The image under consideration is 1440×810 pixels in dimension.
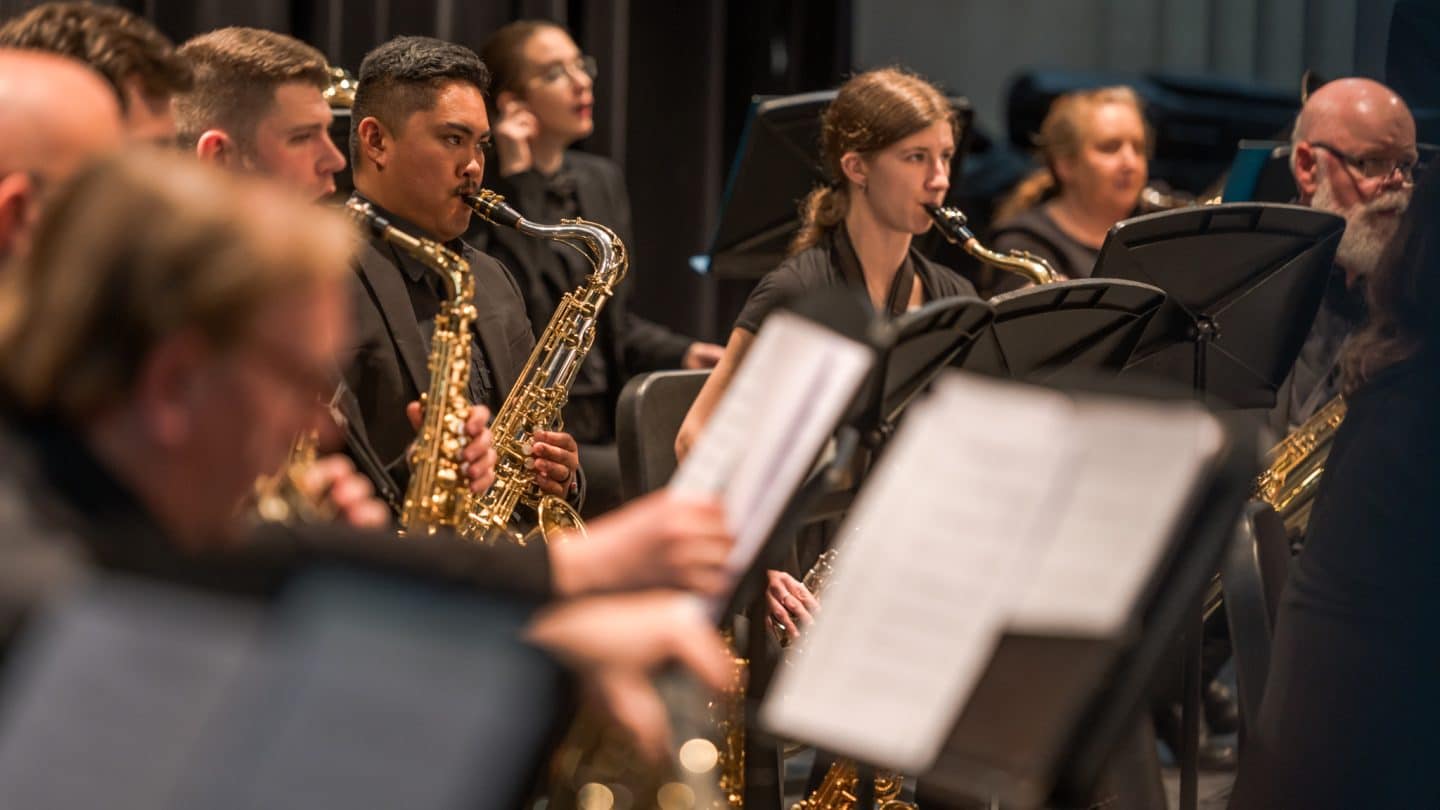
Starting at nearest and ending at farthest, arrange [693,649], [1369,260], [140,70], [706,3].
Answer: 1. [693,649]
2. [140,70]
3. [1369,260]
4. [706,3]

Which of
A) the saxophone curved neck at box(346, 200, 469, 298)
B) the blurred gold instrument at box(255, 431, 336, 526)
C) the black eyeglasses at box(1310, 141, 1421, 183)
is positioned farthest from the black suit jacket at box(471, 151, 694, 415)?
the blurred gold instrument at box(255, 431, 336, 526)

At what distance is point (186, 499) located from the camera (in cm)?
115

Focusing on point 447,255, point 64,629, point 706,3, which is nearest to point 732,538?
point 64,629

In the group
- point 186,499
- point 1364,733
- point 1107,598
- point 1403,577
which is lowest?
point 1364,733

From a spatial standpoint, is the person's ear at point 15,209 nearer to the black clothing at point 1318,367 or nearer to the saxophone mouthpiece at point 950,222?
the saxophone mouthpiece at point 950,222

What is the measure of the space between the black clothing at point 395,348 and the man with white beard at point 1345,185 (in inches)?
55.5

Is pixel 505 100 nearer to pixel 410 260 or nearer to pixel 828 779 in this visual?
pixel 410 260

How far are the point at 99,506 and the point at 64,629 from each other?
0.10m

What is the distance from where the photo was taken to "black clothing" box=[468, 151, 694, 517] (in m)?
3.87

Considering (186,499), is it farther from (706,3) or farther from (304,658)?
(706,3)

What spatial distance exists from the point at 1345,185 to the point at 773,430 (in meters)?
2.05

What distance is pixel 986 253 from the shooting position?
324cm

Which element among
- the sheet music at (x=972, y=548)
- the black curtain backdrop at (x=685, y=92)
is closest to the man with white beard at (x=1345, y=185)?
the sheet music at (x=972, y=548)

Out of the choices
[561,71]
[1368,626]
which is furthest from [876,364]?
[561,71]
